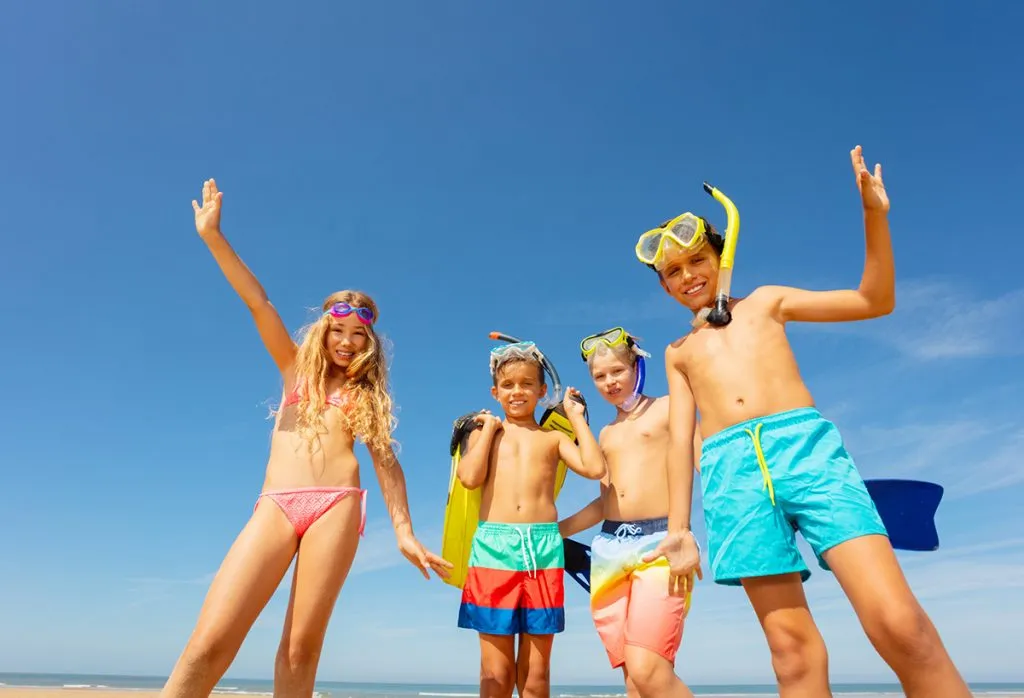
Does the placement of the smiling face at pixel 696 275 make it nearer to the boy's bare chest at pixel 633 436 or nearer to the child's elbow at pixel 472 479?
the boy's bare chest at pixel 633 436

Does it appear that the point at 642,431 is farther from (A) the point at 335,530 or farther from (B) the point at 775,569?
(A) the point at 335,530

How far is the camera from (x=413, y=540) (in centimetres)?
426

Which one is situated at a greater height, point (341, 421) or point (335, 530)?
point (341, 421)

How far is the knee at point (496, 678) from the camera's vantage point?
15.6ft

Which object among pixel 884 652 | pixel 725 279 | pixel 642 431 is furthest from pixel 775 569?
pixel 642 431

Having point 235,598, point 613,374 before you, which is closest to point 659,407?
point 613,374

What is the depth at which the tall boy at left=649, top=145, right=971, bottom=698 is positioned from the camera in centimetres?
271

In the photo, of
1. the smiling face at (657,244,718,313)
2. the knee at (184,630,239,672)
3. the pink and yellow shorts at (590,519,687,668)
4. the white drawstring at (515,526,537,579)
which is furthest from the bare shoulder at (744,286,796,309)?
the knee at (184,630,239,672)

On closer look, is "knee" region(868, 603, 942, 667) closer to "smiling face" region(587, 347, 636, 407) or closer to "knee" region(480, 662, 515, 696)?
"knee" region(480, 662, 515, 696)

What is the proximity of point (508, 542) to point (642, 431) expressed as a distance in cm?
135

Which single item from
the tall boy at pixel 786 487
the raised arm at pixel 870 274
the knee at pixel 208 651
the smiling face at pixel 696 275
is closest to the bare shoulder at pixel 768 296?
the tall boy at pixel 786 487

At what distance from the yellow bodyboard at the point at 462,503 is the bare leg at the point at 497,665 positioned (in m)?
1.09

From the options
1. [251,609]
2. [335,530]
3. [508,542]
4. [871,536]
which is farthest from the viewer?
[508,542]

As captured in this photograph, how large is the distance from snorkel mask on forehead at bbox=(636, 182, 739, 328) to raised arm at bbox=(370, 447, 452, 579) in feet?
6.94
